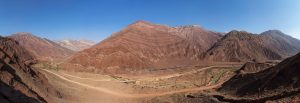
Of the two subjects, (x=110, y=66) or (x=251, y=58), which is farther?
(x=251, y=58)

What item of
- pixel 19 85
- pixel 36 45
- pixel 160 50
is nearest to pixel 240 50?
pixel 160 50

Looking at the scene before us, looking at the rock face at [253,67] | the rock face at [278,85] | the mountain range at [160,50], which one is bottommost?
the rock face at [278,85]

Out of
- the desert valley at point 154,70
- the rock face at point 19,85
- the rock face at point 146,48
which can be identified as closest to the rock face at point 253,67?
the desert valley at point 154,70

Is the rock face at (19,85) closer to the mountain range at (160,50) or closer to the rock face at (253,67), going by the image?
the rock face at (253,67)

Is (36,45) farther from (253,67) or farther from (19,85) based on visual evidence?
(19,85)

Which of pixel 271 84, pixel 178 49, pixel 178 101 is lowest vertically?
pixel 178 101

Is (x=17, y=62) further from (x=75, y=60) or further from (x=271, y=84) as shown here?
(x=75, y=60)

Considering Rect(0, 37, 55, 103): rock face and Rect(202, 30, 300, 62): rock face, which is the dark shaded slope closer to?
Rect(202, 30, 300, 62): rock face

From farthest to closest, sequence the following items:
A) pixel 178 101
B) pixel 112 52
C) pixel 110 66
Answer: pixel 112 52
pixel 110 66
pixel 178 101

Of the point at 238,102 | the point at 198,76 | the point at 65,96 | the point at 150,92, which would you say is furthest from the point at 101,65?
the point at 238,102
